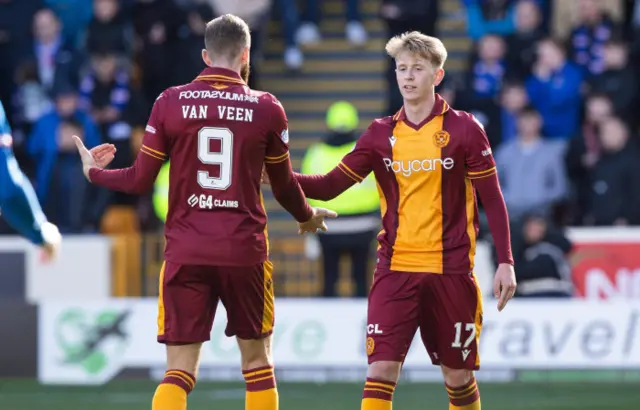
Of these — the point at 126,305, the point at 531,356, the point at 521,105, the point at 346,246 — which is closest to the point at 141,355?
the point at 126,305

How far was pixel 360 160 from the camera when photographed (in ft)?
26.0

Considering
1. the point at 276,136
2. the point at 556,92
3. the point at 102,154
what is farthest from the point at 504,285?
the point at 556,92

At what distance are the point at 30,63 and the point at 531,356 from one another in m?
6.91

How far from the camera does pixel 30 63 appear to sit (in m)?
16.3

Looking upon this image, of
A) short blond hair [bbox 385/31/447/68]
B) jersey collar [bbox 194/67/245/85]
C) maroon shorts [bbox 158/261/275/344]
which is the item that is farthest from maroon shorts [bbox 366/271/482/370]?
jersey collar [bbox 194/67/245/85]

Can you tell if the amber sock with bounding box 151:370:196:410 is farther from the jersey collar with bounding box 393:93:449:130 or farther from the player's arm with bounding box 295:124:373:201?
the jersey collar with bounding box 393:93:449:130

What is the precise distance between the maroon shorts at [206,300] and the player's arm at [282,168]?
435 millimetres

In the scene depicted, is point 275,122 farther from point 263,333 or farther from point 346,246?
point 346,246

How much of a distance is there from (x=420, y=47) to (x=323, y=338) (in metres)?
5.44

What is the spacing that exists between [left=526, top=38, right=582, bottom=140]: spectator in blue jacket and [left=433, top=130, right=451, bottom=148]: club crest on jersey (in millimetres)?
7556

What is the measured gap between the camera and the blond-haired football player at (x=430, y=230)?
301 inches

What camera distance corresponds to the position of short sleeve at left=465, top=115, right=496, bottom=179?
7.65 metres

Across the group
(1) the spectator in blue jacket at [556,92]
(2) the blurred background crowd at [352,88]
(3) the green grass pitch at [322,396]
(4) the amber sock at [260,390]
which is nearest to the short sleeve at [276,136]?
(4) the amber sock at [260,390]

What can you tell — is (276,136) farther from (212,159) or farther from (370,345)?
(370,345)
